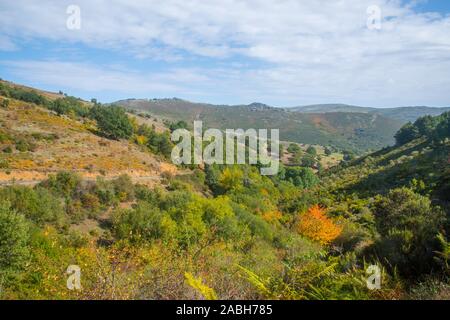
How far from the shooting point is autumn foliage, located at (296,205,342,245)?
28219 mm

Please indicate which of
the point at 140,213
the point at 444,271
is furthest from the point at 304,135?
the point at 444,271

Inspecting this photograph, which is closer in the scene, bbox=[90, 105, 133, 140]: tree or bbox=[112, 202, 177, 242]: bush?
bbox=[112, 202, 177, 242]: bush

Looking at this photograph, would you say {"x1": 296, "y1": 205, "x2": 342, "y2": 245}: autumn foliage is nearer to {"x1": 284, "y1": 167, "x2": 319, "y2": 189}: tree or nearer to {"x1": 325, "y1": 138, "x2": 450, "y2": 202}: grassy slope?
{"x1": 325, "y1": 138, "x2": 450, "y2": 202}: grassy slope

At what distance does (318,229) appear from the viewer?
2977 centimetres

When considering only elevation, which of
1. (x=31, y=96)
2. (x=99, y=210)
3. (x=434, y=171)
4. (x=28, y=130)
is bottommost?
(x=99, y=210)

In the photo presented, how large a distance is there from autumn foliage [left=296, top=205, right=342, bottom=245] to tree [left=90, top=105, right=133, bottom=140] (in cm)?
3397

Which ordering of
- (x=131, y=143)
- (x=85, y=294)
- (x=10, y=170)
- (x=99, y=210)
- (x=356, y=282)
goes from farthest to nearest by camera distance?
(x=131, y=143), (x=10, y=170), (x=99, y=210), (x=85, y=294), (x=356, y=282)

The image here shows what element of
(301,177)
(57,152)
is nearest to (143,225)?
(57,152)

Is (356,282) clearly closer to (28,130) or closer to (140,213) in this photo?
(140,213)

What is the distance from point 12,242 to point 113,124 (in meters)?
42.4

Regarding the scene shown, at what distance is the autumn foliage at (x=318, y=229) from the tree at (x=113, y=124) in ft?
111

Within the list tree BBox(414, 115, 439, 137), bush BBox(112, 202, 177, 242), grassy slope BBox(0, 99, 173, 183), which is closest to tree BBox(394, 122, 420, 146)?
tree BBox(414, 115, 439, 137)
